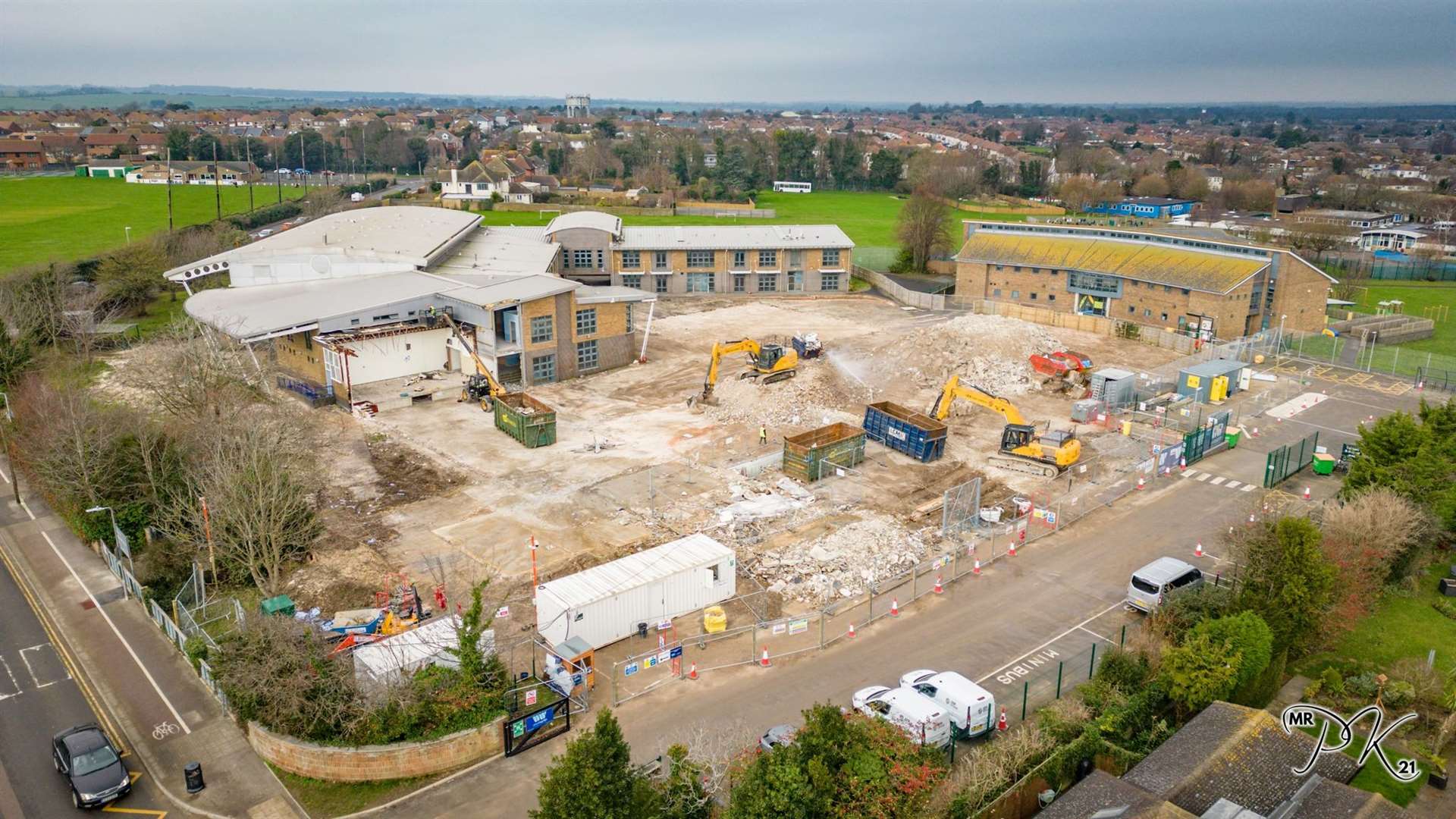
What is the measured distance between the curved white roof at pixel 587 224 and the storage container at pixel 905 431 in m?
35.6

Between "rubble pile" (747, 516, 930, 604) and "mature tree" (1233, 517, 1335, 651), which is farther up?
"mature tree" (1233, 517, 1335, 651)

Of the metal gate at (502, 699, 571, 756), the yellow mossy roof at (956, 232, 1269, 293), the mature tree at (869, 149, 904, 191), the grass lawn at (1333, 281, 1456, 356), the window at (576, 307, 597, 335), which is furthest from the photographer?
the mature tree at (869, 149, 904, 191)

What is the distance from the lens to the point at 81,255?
233 ft

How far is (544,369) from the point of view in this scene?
48219 millimetres

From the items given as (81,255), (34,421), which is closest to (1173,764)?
(34,421)

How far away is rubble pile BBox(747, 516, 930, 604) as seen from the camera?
28.0m

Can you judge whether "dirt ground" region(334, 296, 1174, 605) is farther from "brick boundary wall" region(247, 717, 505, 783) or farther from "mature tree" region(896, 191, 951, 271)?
"mature tree" region(896, 191, 951, 271)

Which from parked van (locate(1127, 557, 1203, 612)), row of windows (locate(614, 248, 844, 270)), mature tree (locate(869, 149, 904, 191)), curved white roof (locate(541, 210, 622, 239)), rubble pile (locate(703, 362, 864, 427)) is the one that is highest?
mature tree (locate(869, 149, 904, 191))

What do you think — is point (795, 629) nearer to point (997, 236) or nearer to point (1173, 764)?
point (1173, 764)

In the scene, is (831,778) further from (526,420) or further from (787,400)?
(787,400)

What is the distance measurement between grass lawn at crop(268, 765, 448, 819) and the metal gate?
1.59 m

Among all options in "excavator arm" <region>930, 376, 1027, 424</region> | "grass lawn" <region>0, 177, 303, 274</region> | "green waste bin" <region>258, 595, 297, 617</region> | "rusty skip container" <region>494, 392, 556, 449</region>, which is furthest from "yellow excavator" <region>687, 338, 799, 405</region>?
"grass lawn" <region>0, 177, 303, 274</region>

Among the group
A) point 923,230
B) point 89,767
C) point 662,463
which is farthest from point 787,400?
point 923,230

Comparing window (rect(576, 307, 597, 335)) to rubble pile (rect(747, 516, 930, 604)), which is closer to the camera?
rubble pile (rect(747, 516, 930, 604))
